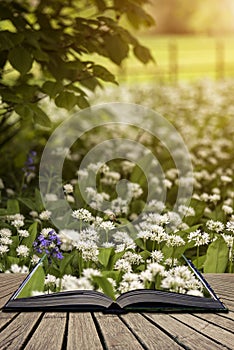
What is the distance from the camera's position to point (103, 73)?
2.80 m

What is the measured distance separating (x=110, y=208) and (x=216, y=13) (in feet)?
16.9

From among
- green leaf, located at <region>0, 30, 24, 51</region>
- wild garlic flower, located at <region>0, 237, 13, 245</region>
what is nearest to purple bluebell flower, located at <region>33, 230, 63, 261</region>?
wild garlic flower, located at <region>0, 237, 13, 245</region>

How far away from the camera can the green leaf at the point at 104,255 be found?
1955mm

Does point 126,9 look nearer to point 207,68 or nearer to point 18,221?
point 18,221

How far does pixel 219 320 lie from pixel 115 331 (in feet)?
0.81

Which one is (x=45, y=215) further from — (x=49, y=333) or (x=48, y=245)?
(x=49, y=333)

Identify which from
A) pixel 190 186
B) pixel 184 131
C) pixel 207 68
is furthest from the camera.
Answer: pixel 207 68

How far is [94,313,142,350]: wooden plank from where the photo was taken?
120 cm

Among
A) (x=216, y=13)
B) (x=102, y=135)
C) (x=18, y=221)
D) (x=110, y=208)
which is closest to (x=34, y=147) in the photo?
(x=102, y=135)

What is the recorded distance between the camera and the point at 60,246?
2.25m

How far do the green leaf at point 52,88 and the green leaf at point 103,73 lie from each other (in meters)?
0.18

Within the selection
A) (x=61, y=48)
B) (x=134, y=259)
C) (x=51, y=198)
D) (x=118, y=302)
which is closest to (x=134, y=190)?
(x=51, y=198)

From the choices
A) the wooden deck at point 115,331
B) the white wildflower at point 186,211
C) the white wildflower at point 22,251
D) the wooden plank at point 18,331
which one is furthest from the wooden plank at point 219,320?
the white wildflower at point 186,211

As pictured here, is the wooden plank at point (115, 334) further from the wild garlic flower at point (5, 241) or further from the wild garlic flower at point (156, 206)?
the wild garlic flower at point (156, 206)
